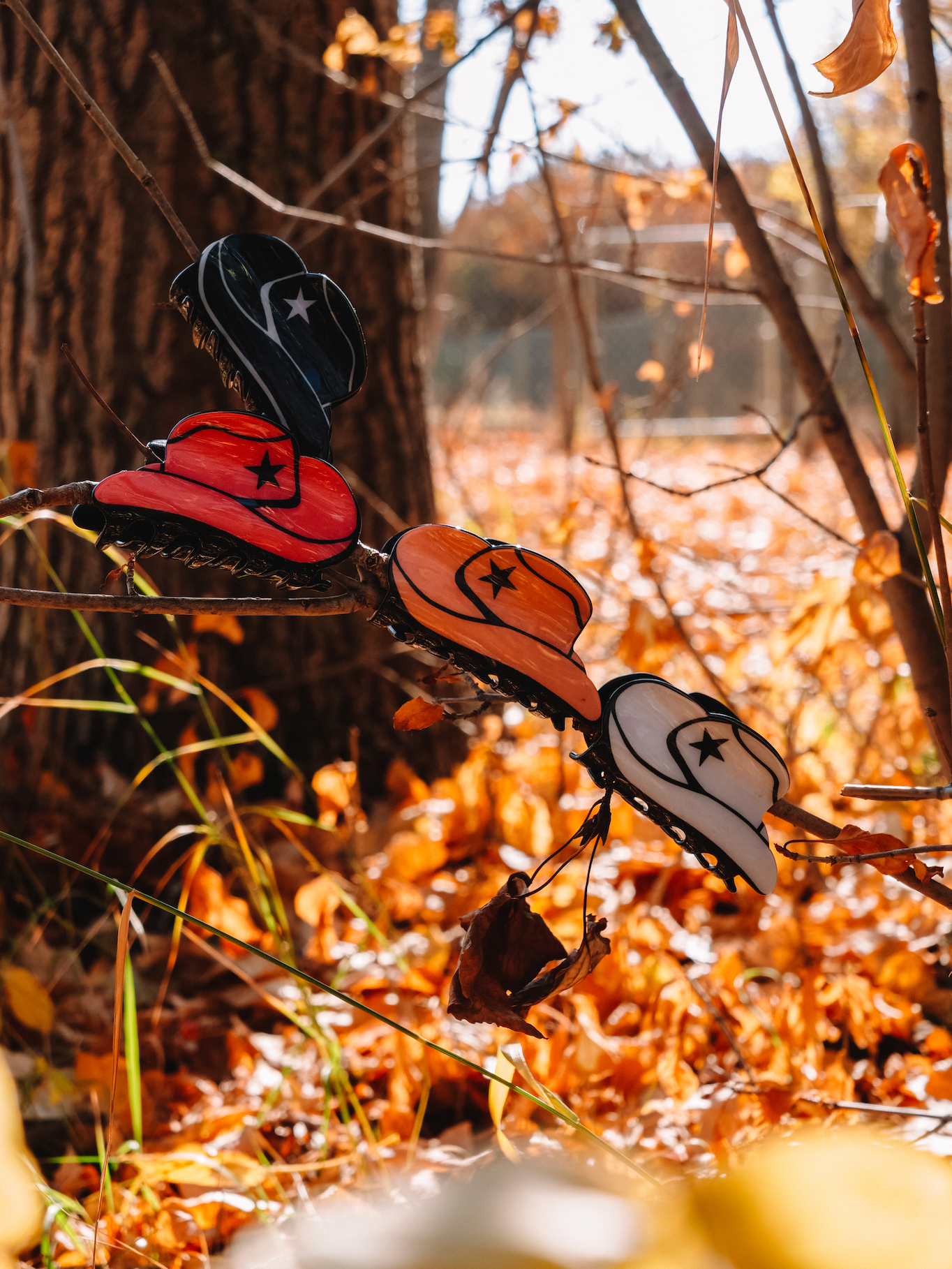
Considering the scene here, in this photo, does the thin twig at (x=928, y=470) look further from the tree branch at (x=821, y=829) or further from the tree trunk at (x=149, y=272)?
the tree trunk at (x=149, y=272)

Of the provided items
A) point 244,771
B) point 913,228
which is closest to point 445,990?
point 244,771

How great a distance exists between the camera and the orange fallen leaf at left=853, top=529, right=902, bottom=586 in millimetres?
872

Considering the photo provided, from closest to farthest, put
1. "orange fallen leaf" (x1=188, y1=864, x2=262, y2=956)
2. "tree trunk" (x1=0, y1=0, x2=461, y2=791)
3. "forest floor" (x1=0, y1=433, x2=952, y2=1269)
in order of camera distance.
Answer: "forest floor" (x1=0, y1=433, x2=952, y2=1269), "orange fallen leaf" (x1=188, y1=864, x2=262, y2=956), "tree trunk" (x1=0, y1=0, x2=461, y2=791)

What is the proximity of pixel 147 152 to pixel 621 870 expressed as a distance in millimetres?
1402

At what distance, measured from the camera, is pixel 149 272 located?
1553 millimetres

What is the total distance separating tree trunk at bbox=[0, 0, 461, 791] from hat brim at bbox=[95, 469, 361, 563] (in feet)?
3.49

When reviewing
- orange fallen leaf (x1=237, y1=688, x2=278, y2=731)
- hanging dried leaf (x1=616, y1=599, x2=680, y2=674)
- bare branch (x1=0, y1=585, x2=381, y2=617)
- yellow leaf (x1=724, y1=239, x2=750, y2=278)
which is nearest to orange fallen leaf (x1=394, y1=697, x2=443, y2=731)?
bare branch (x1=0, y1=585, x2=381, y2=617)

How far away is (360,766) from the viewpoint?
1786mm

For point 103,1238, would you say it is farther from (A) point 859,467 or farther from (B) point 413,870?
(A) point 859,467

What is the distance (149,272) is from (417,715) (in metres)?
1.29

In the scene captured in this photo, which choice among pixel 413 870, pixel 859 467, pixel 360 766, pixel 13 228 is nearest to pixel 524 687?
pixel 859 467

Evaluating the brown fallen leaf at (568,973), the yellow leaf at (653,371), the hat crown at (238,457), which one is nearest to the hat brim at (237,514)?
the hat crown at (238,457)

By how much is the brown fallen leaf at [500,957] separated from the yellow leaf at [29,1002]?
79cm

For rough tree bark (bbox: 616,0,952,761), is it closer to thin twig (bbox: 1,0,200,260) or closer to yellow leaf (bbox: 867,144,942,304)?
yellow leaf (bbox: 867,144,942,304)
